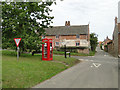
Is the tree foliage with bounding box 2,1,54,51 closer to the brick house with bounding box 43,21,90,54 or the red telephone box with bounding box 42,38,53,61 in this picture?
the red telephone box with bounding box 42,38,53,61

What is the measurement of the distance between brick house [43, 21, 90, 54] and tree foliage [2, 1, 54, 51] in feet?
79.4

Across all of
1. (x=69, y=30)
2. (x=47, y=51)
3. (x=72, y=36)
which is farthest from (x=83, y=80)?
(x=69, y=30)

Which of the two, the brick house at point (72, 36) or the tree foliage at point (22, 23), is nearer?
the tree foliage at point (22, 23)

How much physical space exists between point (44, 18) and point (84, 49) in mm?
23827

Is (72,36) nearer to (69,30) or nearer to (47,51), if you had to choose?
(69,30)

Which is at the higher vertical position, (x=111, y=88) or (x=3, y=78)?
(x=3, y=78)

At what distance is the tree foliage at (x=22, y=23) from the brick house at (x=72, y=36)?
24.2 meters

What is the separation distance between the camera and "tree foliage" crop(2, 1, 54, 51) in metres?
12.7

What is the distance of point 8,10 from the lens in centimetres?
1302

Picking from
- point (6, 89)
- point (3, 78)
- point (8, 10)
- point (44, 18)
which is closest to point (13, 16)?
point (8, 10)

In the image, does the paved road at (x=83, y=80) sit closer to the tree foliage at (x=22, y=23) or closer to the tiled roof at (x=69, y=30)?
the tree foliage at (x=22, y=23)

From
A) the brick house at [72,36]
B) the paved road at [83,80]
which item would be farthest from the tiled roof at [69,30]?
the paved road at [83,80]

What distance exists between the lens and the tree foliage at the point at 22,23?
12.7m

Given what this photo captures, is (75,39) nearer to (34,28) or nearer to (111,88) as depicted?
(34,28)
